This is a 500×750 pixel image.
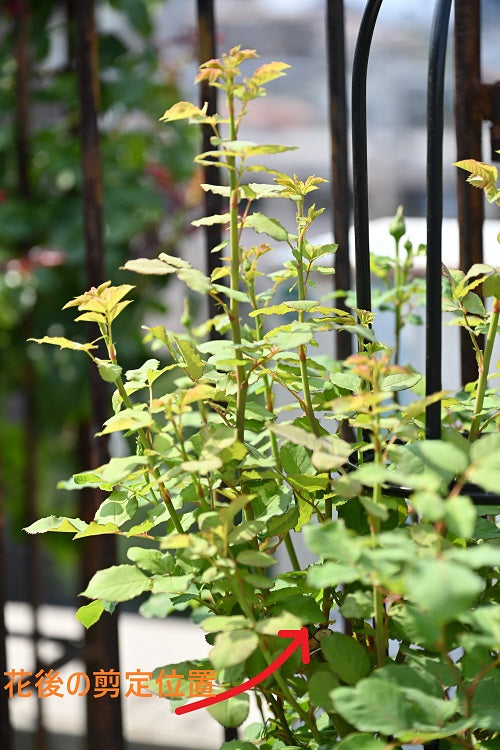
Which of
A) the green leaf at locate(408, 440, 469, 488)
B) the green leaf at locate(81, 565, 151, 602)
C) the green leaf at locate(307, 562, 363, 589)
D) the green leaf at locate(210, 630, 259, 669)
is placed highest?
the green leaf at locate(408, 440, 469, 488)

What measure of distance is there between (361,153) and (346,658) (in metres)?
0.33

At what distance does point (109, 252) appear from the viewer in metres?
1.93

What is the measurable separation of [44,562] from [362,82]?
331 cm

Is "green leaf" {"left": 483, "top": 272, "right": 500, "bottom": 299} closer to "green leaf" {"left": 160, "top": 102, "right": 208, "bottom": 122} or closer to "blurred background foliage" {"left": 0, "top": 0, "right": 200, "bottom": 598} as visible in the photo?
"green leaf" {"left": 160, "top": 102, "right": 208, "bottom": 122}

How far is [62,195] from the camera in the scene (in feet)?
6.49

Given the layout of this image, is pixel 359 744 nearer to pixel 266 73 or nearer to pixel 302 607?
pixel 302 607

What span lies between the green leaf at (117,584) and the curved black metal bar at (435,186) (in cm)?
18

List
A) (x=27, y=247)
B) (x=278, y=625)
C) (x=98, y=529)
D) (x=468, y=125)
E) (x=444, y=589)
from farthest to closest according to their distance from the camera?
1. (x=27, y=247)
2. (x=468, y=125)
3. (x=98, y=529)
4. (x=278, y=625)
5. (x=444, y=589)

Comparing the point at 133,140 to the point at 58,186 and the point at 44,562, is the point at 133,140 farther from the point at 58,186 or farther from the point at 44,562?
the point at 44,562

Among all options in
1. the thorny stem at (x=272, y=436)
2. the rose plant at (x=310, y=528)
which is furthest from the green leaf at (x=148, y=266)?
the thorny stem at (x=272, y=436)

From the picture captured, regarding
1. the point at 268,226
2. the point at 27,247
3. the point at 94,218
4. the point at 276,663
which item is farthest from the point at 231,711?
the point at 27,247

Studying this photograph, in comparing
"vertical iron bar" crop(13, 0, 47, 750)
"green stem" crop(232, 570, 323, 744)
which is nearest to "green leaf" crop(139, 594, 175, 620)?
"green stem" crop(232, 570, 323, 744)

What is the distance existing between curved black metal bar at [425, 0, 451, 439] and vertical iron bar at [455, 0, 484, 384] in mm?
348

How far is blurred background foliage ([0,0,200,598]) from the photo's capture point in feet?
6.18
